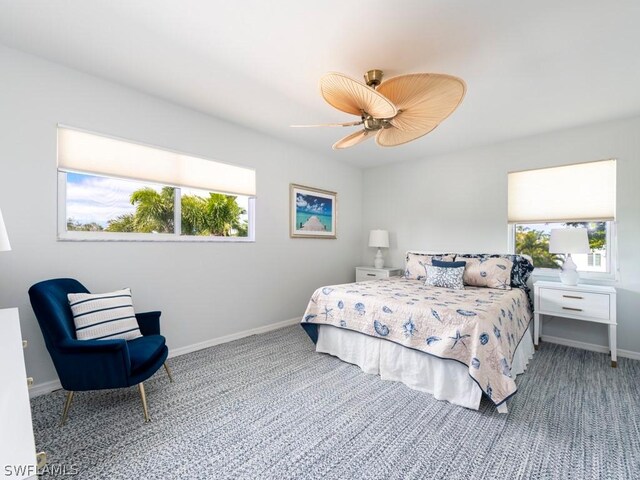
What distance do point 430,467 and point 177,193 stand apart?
3.04m

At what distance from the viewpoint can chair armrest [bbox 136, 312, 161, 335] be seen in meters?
2.43

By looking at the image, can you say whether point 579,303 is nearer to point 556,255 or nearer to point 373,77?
point 556,255

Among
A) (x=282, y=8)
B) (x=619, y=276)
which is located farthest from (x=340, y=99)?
(x=619, y=276)

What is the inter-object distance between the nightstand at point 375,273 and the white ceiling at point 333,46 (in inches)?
98.7

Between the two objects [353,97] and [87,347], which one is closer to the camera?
[87,347]

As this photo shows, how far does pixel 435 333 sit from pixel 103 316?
2.41 m

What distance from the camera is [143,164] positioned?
2.82 metres

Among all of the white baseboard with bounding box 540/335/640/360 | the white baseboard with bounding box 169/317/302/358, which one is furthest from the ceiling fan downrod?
the white baseboard with bounding box 540/335/640/360

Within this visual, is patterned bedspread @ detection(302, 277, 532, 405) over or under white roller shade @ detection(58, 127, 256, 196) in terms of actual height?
under

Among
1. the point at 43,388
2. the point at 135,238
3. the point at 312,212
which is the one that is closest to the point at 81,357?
the point at 43,388

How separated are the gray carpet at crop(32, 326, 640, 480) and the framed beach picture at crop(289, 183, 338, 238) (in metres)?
2.11

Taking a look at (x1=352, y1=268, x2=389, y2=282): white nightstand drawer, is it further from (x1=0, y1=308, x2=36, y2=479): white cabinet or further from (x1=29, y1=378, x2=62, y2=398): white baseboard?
(x1=0, y1=308, x2=36, y2=479): white cabinet

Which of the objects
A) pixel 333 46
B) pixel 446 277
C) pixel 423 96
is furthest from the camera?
pixel 446 277

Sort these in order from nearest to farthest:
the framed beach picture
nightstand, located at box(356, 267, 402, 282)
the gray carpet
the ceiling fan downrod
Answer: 1. the gray carpet
2. the ceiling fan downrod
3. the framed beach picture
4. nightstand, located at box(356, 267, 402, 282)
